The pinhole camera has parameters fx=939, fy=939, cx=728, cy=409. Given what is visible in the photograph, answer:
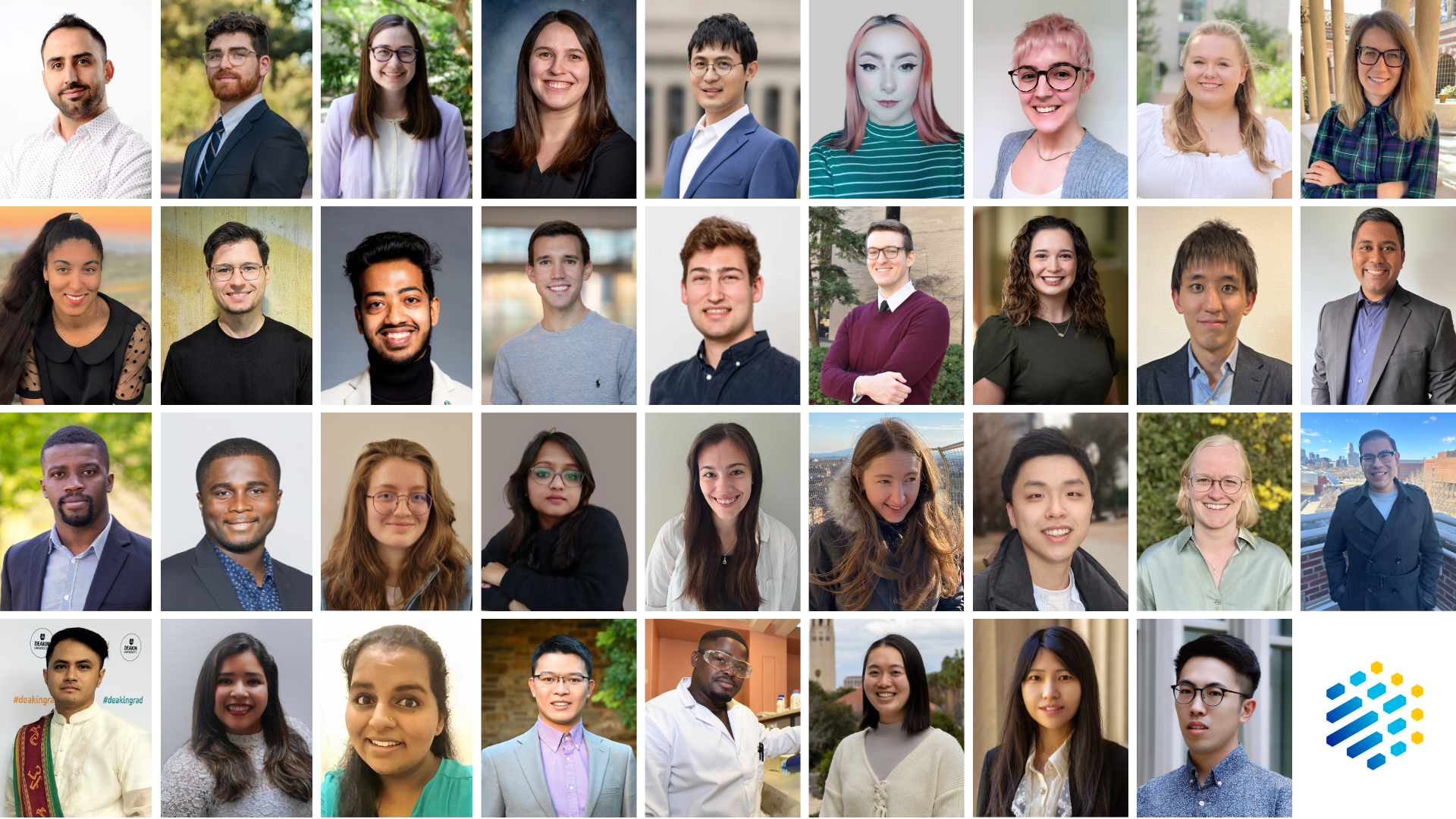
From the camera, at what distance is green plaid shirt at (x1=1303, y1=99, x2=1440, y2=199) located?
3307mm

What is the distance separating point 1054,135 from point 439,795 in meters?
3.15

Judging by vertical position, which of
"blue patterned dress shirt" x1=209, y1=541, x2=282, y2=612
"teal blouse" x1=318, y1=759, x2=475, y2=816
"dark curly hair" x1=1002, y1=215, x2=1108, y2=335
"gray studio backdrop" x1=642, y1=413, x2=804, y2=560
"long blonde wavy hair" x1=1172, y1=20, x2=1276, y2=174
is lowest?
"teal blouse" x1=318, y1=759, x2=475, y2=816

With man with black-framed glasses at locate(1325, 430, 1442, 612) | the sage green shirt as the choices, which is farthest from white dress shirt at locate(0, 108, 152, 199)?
man with black-framed glasses at locate(1325, 430, 1442, 612)

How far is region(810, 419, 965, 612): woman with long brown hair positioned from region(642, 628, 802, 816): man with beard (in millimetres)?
453

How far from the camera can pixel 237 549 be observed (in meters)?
3.26

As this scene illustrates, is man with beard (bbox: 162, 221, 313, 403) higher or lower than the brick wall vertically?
higher

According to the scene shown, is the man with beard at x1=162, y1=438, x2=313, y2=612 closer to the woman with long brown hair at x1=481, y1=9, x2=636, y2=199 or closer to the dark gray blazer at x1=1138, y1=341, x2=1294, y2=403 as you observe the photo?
the woman with long brown hair at x1=481, y1=9, x2=636, y2=199

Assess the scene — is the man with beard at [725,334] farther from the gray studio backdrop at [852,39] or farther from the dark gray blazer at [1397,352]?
Result: the dark gray blazer at [1397,352]

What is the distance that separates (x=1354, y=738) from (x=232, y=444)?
13.4 feet

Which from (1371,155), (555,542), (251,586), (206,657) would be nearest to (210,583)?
(251,586)

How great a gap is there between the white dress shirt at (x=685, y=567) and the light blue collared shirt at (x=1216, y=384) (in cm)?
149

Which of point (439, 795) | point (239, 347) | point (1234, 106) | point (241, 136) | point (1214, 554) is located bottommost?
point (439, 795)

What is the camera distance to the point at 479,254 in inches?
128

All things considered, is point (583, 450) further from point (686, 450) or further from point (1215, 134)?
point (1215, 134)
